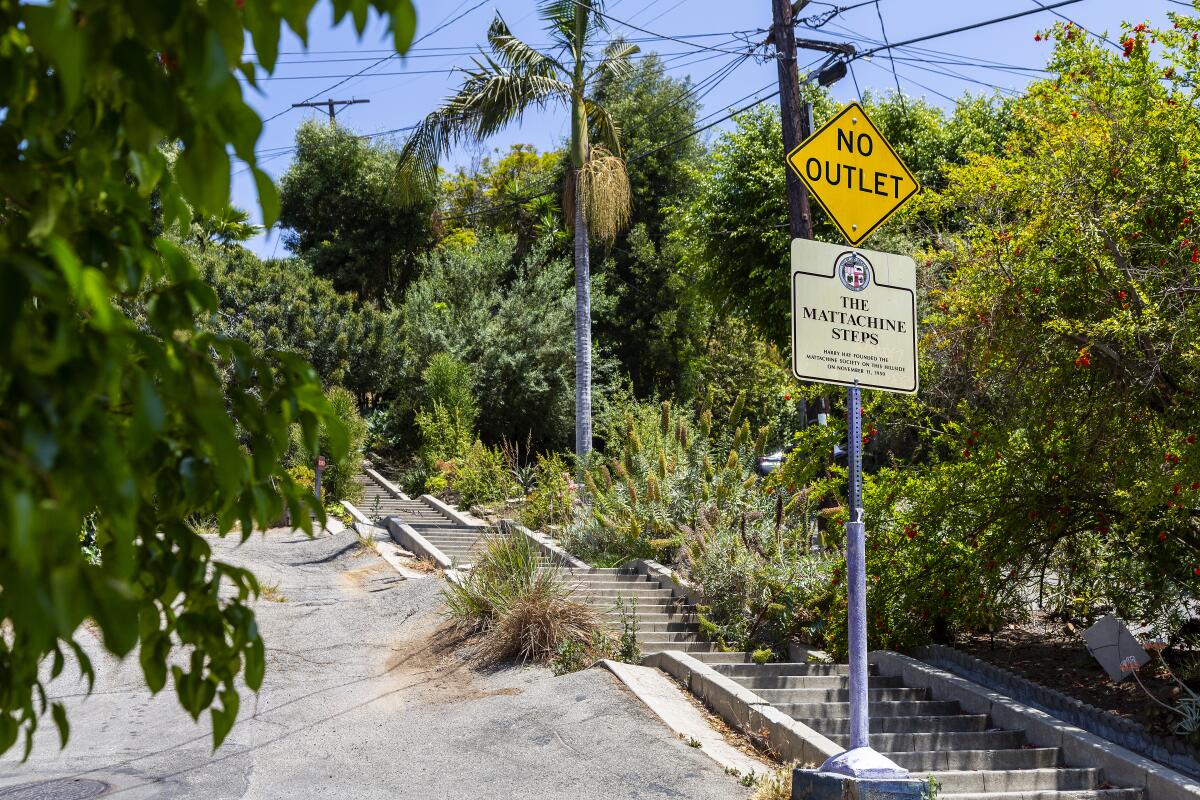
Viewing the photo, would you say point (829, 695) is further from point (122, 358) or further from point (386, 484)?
point (386, 484)

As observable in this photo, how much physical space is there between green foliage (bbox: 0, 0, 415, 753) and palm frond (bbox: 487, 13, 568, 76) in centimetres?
1956

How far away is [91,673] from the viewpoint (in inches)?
73.2

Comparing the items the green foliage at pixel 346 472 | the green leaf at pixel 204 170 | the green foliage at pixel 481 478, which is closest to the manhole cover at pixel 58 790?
the green leaf at pixel 204 170

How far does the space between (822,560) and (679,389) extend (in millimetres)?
22532

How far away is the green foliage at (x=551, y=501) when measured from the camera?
19.5 metres

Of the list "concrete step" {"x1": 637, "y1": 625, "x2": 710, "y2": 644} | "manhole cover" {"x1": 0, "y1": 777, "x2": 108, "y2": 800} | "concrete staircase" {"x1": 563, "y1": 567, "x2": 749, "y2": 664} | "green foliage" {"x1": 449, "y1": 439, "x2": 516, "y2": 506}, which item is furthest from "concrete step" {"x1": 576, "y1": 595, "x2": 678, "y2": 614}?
"green foliage" {"x1": 449, "y1": 439, "x2": 516, "y2": 506}

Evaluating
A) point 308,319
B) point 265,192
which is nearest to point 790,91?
point 265,192

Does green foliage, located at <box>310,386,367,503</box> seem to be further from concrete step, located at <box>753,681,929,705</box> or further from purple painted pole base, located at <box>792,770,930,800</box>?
purple painted pole base, located at <box>792,770,930,800</box>

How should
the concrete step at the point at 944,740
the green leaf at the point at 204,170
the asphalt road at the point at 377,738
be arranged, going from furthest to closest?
1. the concrete step at the point at 944,740
2. the asphalt road at the point at 377,738
3. the green leaf at the point at 204,170

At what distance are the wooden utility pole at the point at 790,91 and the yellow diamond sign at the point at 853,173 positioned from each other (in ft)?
18.4

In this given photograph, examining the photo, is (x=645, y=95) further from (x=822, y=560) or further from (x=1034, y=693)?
(x=1034, y=693)

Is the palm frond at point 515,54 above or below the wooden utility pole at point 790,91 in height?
above

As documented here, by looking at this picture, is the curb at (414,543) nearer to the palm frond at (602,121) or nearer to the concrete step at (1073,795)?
the palm frond at (602,121)

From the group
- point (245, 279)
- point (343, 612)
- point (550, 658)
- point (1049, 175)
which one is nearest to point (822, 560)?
point (550, 658)
